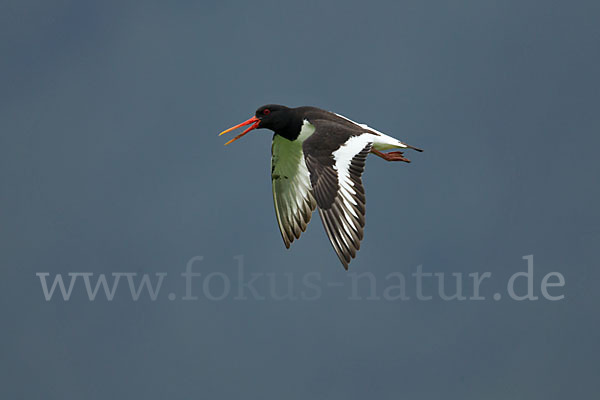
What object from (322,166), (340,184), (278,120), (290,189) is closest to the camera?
(340,184)

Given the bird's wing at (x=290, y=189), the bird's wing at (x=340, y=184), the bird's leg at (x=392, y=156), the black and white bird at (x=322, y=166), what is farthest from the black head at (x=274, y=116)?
the bird's leg at (x=392, y=156)

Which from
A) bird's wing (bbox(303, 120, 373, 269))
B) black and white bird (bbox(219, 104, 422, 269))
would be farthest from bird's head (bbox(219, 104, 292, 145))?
bird's wing (bbox(303, 120, 373, 269))

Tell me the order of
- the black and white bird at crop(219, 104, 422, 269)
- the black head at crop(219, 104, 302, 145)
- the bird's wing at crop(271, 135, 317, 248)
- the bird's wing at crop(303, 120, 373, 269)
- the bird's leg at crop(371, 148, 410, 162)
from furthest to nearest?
the bird's wing at crop(271, 135, 317, 248)
the black head at crop(219, 104, 302, 145)
the bird's leg at crop(371, 148, 410, 162)
the black and white bird at crop(219, 104, 422, 269)
the bird's wing at crop(303, 120, 373, 269)

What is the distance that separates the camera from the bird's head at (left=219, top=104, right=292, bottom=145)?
17.3 meters

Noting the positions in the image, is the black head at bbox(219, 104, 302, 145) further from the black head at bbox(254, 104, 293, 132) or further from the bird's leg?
the bird's leg

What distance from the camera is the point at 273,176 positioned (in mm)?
18109

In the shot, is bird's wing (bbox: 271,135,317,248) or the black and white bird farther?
bird's wing (bbox: 271,135,317,248)

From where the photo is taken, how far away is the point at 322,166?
48.6 feet

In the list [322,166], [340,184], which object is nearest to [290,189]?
[322,166]

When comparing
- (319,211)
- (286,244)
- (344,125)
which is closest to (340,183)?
(319,211)

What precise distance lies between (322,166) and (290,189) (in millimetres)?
3129

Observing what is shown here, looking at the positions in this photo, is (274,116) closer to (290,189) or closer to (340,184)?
(290,189)

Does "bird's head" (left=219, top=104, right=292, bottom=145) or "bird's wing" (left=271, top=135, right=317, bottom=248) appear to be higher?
"bird's head" (left=219, top=104, right=292, bottom=145)

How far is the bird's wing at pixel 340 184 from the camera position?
554 inches
